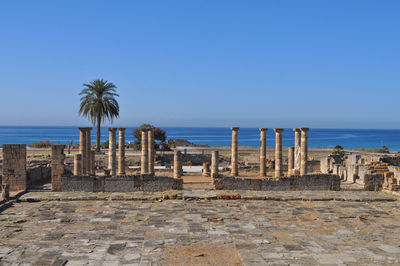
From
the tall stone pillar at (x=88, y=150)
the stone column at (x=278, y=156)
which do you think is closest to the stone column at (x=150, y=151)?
the tall stone pillar at (x=88, y=150)

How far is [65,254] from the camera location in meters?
9.67

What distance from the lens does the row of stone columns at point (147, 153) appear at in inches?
967

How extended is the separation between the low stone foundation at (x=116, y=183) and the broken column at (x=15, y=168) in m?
1.99

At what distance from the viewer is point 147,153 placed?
2491 centimetres

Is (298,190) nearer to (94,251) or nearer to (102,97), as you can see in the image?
(94,251)

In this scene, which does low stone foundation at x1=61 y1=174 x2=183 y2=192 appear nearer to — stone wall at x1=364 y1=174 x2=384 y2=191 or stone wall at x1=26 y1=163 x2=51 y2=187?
stone wall at x1=26 y1=163 x2=51 y2=187

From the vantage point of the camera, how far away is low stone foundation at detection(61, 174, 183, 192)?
1877 cm

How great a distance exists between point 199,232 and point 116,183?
26.9ft

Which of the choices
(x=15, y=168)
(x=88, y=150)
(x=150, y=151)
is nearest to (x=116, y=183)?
(x=15, y=168)

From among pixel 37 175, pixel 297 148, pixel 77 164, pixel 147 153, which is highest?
pixel 297 148

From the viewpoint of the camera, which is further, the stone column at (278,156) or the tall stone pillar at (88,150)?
the stone column at (278,156)

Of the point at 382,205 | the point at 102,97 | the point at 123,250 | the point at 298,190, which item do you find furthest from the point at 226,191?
the point at 102,97

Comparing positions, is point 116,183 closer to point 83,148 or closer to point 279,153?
point 83,148

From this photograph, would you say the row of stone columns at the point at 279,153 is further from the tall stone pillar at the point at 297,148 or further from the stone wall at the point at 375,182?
the stone wall at the point at 375,182
